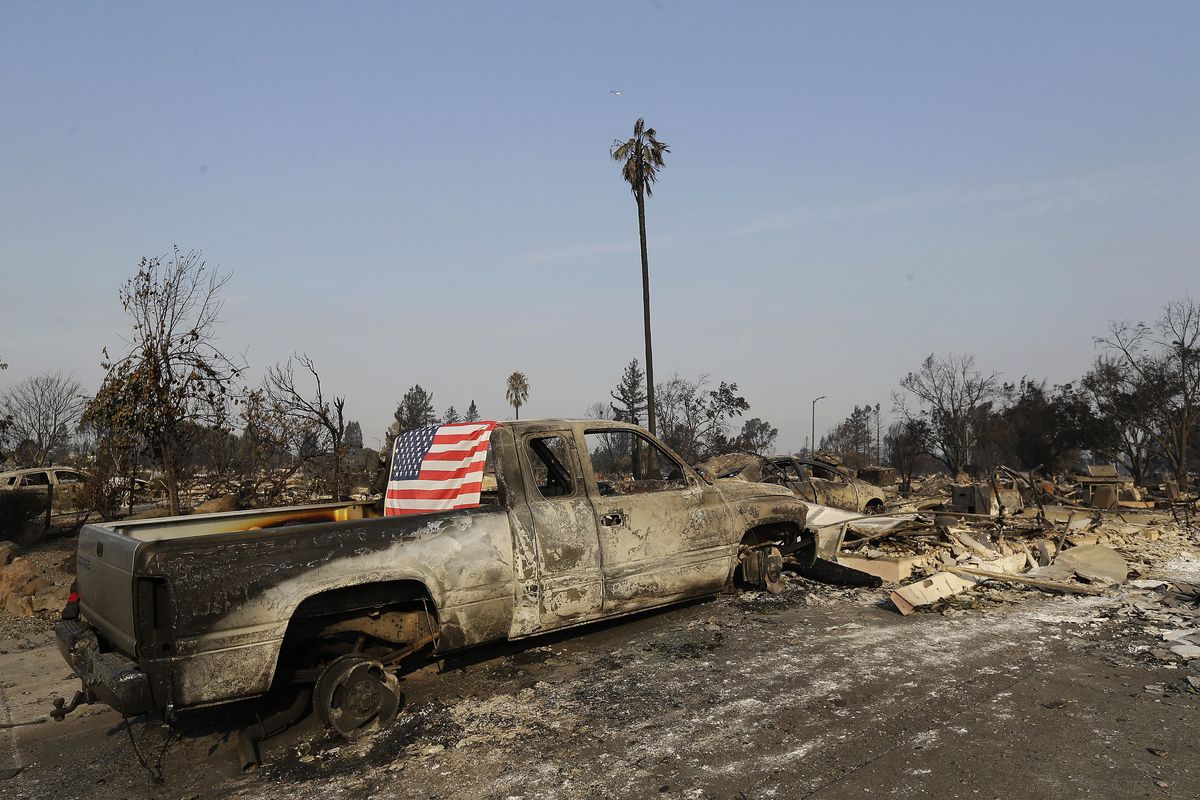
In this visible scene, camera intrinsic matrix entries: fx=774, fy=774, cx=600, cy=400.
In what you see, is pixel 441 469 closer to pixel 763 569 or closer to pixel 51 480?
pixel 763 569

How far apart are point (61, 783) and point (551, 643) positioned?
132 inches

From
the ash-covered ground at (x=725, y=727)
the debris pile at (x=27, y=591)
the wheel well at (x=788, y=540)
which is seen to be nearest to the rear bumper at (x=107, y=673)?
the ash-covered ground at (x=725, y=727)

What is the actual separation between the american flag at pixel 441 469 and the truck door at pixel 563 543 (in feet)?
1.18

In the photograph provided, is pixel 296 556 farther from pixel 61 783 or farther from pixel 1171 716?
pixel 1171 716

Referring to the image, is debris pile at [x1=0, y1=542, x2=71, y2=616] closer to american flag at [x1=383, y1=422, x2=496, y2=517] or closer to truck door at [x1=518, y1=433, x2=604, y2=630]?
american flag at [x1=383, y1=422, x2=496, y2=517]

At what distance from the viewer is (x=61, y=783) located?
14.1ft

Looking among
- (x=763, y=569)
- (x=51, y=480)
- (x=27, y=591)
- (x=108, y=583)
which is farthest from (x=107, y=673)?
(x=51, y=480)

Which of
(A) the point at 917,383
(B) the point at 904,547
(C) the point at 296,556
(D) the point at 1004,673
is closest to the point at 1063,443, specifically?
(A) the point at 917,383

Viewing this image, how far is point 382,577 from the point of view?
470 cm

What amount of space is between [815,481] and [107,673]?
511 inches

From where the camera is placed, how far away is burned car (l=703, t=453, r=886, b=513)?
48.5 feet

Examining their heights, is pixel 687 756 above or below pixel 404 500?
below

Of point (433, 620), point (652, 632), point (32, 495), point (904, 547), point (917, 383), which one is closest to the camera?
point (433, 620)

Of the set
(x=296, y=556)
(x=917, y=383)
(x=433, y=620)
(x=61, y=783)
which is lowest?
(x=61, y=783)
